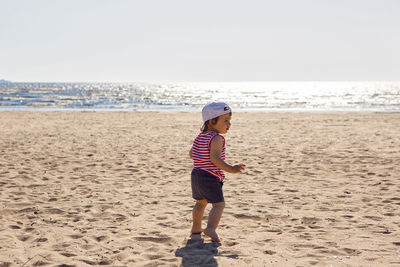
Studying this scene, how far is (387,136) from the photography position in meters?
12.4

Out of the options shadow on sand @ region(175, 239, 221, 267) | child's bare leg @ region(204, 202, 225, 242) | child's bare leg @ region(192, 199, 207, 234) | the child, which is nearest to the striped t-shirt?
the child

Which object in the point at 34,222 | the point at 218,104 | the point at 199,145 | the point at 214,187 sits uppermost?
the point at 218,104

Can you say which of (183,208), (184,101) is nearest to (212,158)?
(183,208)

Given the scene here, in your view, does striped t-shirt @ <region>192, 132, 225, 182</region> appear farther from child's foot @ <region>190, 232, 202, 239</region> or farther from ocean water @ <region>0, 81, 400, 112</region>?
ocean water @ <region>0, 81, 400, 112</region>

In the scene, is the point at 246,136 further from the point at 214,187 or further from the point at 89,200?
the point at 214,187

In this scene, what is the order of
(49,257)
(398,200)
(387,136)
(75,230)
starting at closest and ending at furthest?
(49,257)
(75,230)
(398,200)
(387,136)

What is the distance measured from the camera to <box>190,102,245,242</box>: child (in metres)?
3.55

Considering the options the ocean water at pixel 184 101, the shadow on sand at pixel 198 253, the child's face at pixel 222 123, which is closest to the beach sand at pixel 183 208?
the shadow on sand at pixel 198 253

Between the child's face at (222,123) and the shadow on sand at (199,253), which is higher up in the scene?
the child's face at (222,123)

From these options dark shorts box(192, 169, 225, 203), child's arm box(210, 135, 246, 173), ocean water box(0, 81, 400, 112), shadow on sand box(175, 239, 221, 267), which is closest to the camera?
shadow on sand box(175, 239, 221, 267)

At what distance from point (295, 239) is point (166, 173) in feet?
12.0

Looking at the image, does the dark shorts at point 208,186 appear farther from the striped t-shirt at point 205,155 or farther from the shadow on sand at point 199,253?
the shadow on sand at point 199,253

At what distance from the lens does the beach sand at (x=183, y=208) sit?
354 cm

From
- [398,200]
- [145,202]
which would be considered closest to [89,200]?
[145,202]
